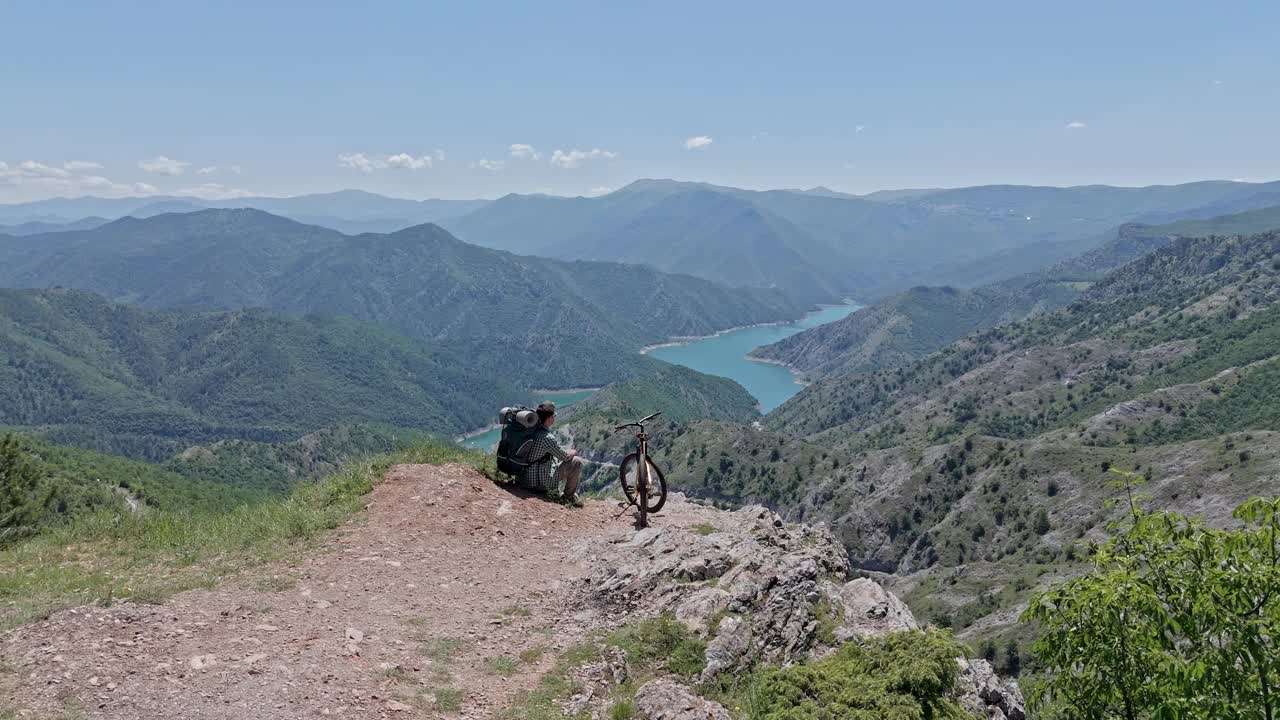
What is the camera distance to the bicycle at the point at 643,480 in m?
16.8

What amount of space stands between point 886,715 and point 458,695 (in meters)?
5.26

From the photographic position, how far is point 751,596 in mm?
11836

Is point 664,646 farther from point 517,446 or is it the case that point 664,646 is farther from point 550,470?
point 517,446

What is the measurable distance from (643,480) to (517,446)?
3.20m

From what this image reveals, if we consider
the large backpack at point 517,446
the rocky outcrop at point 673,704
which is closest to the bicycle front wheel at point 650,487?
the large backpack at point 517,446

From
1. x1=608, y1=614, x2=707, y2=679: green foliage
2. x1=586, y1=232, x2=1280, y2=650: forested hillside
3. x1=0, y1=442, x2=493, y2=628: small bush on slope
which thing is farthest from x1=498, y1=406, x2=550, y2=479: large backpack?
x1=586, y1=232, x2=1280, y2=650: forested hillside

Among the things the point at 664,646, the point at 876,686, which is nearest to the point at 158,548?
the point at 664,646

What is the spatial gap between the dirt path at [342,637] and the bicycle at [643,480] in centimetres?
200

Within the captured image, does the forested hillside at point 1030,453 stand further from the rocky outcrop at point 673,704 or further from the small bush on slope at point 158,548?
the rocky outcrop at point 673,704

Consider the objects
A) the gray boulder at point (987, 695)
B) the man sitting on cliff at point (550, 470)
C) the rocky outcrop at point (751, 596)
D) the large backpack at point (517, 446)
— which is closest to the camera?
the gray boulder at point (987, 695)

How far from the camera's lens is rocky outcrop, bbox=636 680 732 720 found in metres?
8.88

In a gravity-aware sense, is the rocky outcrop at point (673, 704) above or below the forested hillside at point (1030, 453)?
above

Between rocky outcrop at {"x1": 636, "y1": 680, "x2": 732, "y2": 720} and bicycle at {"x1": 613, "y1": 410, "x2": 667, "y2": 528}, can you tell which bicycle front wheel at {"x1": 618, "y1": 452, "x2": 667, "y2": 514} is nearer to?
bicycle at {"x1": 613, "y1": 410, "x2": 667, "y2": 528}

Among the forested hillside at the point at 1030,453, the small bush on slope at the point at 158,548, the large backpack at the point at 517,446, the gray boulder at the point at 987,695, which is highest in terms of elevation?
the large backpack at the point at 517,446
